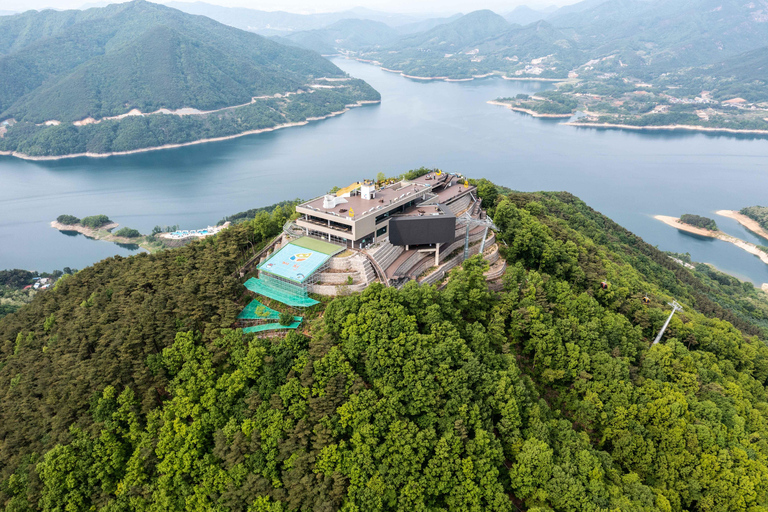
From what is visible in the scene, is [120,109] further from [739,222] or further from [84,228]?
[739,222]

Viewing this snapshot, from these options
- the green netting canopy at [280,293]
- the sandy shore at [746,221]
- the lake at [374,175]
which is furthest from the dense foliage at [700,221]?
the green netting canopy at [280,293]

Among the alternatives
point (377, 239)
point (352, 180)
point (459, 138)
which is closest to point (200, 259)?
point (377, 239)

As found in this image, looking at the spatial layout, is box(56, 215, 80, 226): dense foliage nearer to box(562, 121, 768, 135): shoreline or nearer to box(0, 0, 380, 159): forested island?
box(0, 0, 380, 159): forested island

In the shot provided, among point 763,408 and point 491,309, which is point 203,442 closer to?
point 491,309

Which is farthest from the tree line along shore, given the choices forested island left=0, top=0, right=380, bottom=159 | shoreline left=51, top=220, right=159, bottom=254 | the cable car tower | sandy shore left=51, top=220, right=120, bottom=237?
forested island left=0, top=0, right=380, bottom=159

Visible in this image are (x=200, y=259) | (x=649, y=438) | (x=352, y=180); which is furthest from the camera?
(x=352, y=180)

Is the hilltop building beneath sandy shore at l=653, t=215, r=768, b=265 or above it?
above

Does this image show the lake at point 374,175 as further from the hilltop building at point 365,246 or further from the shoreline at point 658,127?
the hilltop building at point 365,246
